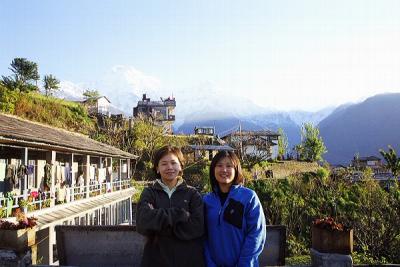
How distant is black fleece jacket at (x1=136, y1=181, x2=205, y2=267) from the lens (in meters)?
3.54

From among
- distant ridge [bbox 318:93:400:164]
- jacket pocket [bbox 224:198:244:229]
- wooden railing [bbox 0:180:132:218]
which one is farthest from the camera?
distant ridge [bbox 318:93:400:164]

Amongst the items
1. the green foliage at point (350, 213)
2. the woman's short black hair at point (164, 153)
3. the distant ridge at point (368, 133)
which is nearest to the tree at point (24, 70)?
the green foliage at point (350, 213)

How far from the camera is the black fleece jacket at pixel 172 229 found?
3539 millimetres

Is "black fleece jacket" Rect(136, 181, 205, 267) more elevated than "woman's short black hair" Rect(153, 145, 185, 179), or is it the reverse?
"woman's short black hair" Rect(153, 145, 185, 179)

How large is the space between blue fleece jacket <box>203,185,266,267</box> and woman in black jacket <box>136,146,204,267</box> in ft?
0.48

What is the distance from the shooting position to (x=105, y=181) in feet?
92.5

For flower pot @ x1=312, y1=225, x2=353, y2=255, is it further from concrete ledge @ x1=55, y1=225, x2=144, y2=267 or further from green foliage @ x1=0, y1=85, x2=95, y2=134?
green foliage @ x1=0, y1=85, x2=95, y2=134

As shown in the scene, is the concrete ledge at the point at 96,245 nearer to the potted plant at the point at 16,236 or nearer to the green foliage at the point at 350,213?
the potted plant at the point at 16,236

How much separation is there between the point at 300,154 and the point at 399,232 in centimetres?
4964

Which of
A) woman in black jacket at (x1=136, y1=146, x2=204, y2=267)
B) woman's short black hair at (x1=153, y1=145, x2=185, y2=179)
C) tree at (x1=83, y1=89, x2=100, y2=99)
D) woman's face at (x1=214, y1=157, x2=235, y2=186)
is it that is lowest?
woman in black jacket at (x1=136, y1=146, x2=204, y2=267)

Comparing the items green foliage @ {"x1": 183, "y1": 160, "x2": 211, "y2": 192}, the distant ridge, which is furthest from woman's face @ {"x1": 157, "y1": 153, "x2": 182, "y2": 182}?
the distant ridge

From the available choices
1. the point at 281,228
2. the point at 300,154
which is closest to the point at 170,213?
the point at 281,228

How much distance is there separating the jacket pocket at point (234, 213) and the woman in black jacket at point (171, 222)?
0.24m

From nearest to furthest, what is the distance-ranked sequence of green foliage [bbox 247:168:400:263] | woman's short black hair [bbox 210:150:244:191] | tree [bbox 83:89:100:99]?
woman's short black hair [bbox 210:150:244:191] → green foliage [bbox 247:168:400:263] → tree [bbox 83:89:100:99]
